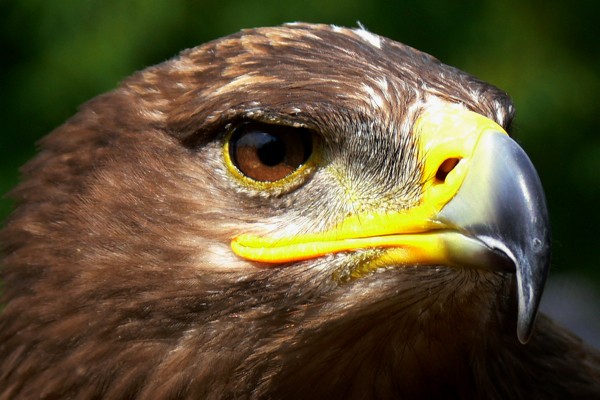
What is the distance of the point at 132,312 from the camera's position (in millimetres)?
2299

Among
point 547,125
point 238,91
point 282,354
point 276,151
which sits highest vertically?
point 547,125

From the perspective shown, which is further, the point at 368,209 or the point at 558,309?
the point at 558,309

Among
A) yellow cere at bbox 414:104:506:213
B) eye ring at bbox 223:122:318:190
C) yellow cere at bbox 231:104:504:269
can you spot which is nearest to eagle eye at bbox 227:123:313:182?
eye ring at bbox 223:122:318:190

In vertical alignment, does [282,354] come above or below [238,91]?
below

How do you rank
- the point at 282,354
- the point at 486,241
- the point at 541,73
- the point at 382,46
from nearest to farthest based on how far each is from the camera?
the point at 486,241 < the point at 282,354 < the point at 382,46 < the point at 541,73

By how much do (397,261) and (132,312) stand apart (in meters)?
0.62

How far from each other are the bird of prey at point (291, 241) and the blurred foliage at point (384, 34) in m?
2.28

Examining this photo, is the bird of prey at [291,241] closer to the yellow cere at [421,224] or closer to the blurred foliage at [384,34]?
the yellow cere at [421,224]

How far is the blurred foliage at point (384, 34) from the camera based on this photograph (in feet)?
15.5

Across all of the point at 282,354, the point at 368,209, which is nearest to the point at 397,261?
the point at 368,209

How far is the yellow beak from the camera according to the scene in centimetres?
190

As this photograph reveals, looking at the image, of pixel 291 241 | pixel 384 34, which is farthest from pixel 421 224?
pixel 384 34

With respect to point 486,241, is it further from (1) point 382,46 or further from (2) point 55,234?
(2) point 55,234

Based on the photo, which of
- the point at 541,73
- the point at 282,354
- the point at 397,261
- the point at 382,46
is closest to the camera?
the point at 397,261
